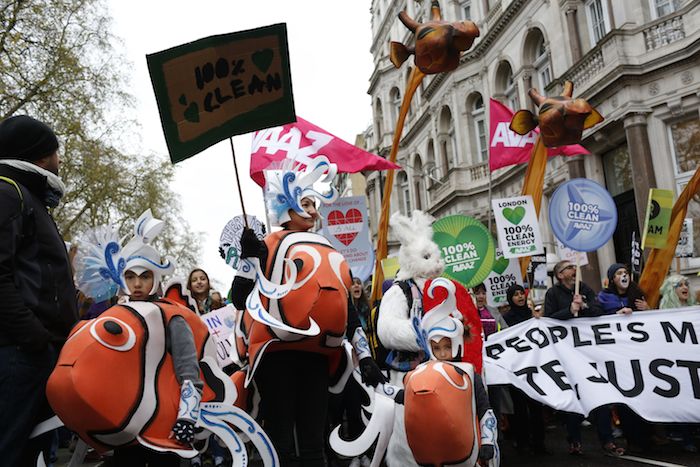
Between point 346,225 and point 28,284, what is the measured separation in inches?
283

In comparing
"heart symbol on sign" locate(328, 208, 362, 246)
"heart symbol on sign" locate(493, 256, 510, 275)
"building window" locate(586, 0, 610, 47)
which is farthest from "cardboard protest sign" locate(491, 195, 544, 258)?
"building window" locate(586, 0, 610, 47)

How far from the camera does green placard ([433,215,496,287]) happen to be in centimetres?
857

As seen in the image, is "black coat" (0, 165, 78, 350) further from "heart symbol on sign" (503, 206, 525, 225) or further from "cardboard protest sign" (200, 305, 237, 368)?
"heart symbol on sign" (503, 206, 525, 225)

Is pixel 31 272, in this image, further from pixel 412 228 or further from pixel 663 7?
pixel 663 7

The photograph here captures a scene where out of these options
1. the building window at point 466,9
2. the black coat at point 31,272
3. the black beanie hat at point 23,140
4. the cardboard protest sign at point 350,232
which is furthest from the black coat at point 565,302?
the building window at point 466,9

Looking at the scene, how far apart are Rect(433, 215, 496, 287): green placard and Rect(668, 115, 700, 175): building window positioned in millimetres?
8443

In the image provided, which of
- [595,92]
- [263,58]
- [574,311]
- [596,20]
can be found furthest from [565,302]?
[596,20]

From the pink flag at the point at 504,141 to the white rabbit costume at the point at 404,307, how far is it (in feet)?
20.0

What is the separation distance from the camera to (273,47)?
4.10 metres

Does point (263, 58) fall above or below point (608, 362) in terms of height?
above

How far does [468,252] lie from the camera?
864cm

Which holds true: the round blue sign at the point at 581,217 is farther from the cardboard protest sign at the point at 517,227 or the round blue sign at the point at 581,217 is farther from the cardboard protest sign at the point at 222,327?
the cardboard protest sign at the point at 222,327

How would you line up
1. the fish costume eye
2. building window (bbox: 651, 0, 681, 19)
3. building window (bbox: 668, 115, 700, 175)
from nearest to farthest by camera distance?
the fish costume eye → building window (bbox: 668, 115, 700, 175) → building window (bbox: 651, 0, 681, 19)


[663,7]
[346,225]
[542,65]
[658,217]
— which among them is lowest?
[658,217]
